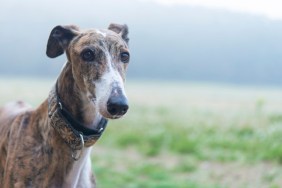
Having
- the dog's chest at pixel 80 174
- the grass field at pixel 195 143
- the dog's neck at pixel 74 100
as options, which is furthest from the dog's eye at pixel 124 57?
the grass field at pixel 195 143

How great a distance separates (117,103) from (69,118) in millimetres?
485

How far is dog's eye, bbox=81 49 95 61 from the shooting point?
3084 millimetres

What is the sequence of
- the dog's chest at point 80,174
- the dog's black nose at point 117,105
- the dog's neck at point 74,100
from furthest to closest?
1. the dog's chest at point 80,174
2. the dog's neck at point 74,100
3. the dog's black nose at point 117,105

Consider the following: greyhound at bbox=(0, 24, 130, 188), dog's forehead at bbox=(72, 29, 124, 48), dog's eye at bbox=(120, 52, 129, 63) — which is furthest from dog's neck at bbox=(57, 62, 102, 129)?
dog's eye at bbox=(120, 52, 129, 63)

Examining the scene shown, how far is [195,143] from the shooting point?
24.3ft

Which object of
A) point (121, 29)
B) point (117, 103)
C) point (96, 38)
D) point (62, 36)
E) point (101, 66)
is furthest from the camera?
point (121, 29)

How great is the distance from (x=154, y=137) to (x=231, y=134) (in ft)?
3.13

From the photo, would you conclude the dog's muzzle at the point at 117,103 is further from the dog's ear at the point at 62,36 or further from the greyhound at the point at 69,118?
the dog's ear at the point at 62,36

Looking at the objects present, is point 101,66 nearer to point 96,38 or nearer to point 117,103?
point 96,38

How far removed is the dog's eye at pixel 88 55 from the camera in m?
3.08

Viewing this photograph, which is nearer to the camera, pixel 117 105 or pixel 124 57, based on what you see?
pixel 117 105

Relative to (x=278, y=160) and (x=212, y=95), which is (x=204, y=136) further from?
(x=212, y=95)

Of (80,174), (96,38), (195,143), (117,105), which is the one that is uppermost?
(195,143)

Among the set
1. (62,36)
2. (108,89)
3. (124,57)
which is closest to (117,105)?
(108,89)
